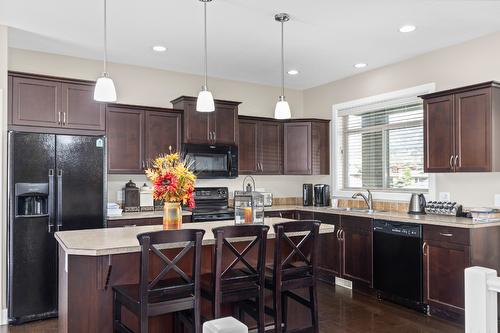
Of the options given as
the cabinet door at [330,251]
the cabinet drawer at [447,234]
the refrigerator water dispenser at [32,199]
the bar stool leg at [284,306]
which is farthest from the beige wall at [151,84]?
the bar stool leg at [284,306]

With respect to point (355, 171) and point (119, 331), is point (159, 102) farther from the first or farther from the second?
point (119, 331)

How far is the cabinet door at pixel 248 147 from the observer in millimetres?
5664

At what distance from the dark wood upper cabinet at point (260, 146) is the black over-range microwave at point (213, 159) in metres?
0.21

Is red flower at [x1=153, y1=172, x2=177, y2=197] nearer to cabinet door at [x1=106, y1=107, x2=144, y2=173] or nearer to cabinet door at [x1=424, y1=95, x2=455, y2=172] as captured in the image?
cabinet door at [x1=106, y1=107, x2=144, y2=173]

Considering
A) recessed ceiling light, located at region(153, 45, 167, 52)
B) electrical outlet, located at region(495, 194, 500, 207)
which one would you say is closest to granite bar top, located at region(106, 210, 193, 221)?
recessed ceiling light, located at region(153, 45, 167, 52)

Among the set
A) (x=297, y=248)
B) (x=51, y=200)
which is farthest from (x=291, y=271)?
(x=51, y=200)

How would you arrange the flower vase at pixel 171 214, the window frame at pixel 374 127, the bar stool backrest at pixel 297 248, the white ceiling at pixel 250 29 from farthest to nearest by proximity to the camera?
1. the window frame at pixel 374 127
2. the white ceiling at pixel 250 29
3. the flower vase at pixel 171 214
4. the bar stool backrest at pixel 297 248

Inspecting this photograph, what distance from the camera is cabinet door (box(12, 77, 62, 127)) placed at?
3946 mm

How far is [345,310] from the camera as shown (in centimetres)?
412

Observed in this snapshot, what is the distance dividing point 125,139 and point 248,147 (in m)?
1.76

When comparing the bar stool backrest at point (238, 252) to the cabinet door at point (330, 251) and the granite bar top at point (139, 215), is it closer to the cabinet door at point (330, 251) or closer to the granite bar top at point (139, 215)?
the granite bar top at point (139, 215)

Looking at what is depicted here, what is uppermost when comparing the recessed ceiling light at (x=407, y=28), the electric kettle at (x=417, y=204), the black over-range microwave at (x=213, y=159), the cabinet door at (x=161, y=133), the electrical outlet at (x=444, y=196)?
the recessed ceiling light at (x=407, y=28)

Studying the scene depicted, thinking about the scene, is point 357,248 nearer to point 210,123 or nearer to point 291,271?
point 291,271

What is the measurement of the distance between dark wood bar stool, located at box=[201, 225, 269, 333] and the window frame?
112 inches
